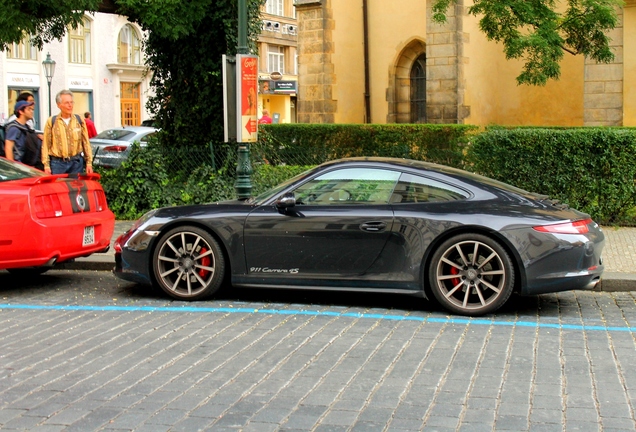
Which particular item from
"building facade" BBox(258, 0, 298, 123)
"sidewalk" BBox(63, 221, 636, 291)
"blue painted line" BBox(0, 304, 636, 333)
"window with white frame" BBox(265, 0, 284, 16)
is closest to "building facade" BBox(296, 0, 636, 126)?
"sidewalk" BBox(63, 221, 636, 291)

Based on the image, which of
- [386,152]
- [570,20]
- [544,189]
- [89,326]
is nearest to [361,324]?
[89,326]

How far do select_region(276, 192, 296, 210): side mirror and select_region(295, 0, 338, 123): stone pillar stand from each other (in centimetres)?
1650

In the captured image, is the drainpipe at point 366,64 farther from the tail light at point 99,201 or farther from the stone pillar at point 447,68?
the tail light at point 99,201

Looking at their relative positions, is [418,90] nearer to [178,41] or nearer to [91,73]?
[178,41]

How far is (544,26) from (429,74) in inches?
253

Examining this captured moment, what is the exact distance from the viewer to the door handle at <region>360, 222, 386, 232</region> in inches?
313

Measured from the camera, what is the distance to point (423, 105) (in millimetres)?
26422

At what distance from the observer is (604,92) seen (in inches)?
805

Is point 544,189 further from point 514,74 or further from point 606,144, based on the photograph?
point 514,74

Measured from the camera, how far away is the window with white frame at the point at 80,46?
51125 mm

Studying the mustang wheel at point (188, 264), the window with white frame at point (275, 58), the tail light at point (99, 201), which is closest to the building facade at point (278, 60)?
the window with white frame at point (275, 58)

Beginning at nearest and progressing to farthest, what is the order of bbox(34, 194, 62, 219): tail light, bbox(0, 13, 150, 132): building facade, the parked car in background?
bbox(34, 194, 62, 219): tail light
the parked car in background
bbox(0, 13, 150, 132): building facade

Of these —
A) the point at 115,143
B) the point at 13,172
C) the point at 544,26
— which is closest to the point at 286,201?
A: the point at 13,172

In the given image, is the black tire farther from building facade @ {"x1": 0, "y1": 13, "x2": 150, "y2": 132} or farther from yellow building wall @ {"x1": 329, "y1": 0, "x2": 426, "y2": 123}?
building facade @ {"x1": 0, "y1": 13, "x2": 150, "y2": 132}
